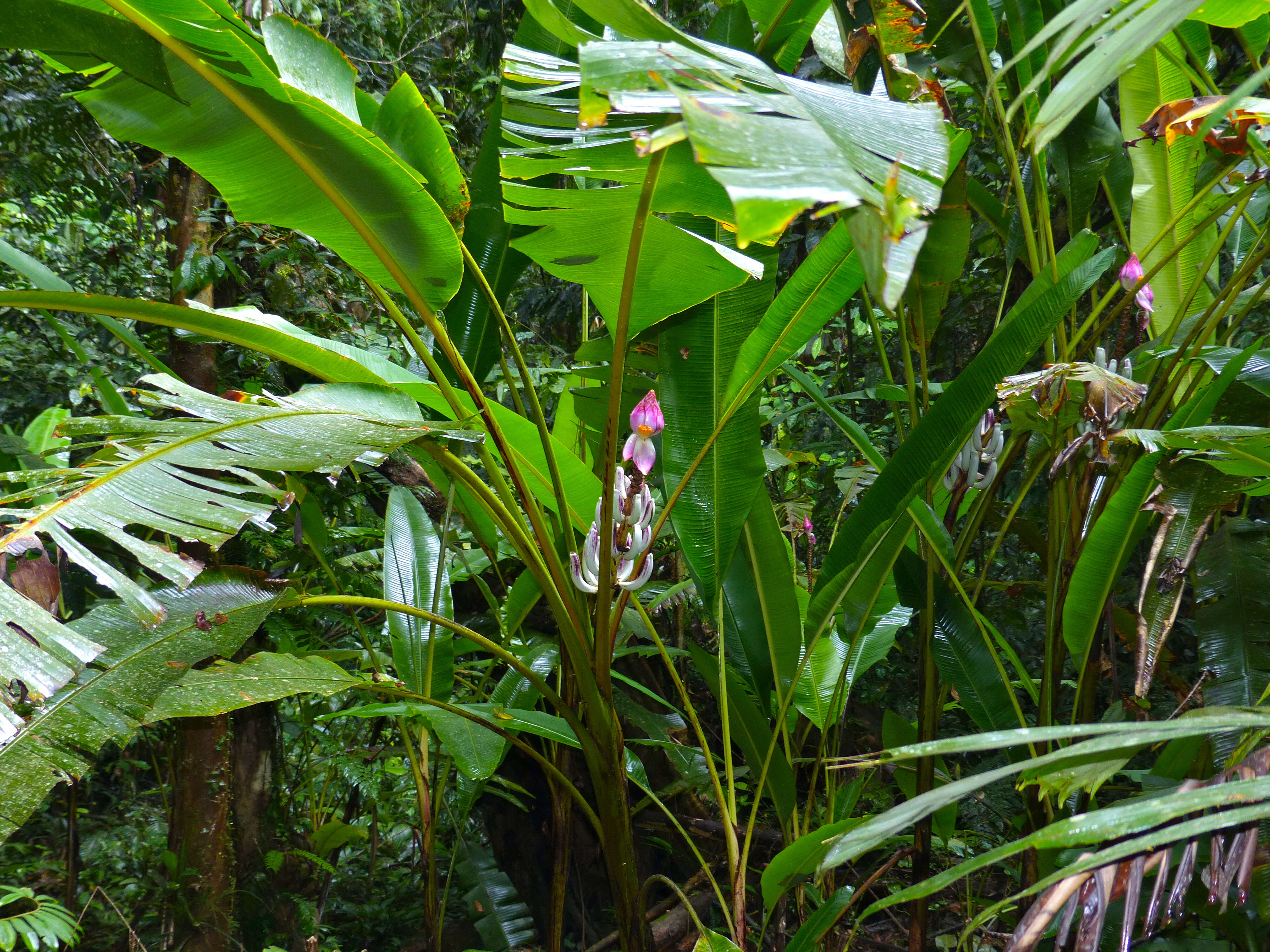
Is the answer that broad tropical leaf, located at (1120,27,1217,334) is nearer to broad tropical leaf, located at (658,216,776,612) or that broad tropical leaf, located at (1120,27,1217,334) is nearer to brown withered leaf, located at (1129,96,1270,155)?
brown withered leaf, located at (1129,96,1270,155)

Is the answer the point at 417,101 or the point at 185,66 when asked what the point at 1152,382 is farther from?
the point at 185,66

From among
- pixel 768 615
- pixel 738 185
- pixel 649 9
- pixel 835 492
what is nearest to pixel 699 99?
pixel 738 185

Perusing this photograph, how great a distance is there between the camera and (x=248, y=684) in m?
1.05

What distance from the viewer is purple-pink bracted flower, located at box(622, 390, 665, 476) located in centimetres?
113

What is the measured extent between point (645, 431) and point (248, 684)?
0.64m

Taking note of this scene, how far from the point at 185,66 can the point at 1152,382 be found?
1.58 m

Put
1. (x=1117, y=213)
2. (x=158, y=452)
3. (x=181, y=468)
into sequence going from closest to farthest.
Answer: (x=158, y=452)
(x=181, y=468)
(x=1117, y=213)

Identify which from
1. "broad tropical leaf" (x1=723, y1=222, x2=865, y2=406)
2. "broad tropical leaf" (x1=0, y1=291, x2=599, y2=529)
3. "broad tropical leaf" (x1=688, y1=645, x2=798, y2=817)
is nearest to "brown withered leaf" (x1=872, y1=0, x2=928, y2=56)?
"broad tropical leaf" (x1=723, y1=222, x2=865, y2=406)

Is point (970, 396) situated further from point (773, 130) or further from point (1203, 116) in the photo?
point (773, 130)

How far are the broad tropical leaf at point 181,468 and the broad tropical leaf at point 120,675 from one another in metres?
0.09

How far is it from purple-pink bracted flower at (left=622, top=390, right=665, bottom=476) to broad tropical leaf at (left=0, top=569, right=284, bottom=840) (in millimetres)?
530

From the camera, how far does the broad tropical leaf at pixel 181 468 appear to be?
77 centimetres

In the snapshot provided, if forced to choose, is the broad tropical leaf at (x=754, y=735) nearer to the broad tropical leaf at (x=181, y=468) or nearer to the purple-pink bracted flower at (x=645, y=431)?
the purple-pink bracted flower at (x=645, y=431)

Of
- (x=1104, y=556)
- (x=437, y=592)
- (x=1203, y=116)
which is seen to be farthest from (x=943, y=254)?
(x=437, y=592)
